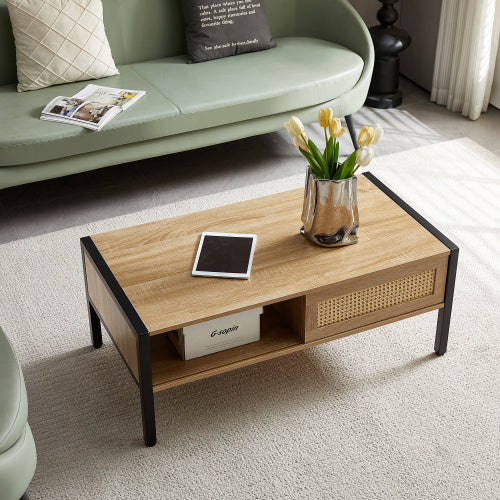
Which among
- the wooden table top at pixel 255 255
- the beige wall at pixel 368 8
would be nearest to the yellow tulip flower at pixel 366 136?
the wooden table top at pixel 255 255

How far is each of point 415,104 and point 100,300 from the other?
2584 millimetres

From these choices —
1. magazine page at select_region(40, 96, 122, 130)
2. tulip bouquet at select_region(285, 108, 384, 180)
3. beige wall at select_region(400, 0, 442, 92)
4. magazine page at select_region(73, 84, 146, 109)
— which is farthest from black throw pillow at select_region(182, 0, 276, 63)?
tulip bouquet at select_region(285, 108, 384, 180)

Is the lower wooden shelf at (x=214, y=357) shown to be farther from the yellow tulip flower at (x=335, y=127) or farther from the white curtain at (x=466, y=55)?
the white curtain at (x=466, y=55)

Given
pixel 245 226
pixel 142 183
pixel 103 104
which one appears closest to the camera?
pixel 245 226

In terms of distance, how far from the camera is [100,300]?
250 cm

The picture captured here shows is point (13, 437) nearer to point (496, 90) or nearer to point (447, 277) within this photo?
point (447, 277)

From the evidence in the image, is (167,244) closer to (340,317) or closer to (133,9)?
(340,317)

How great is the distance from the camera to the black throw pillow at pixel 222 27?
373 cm

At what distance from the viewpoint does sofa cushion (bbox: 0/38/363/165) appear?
3.20 m

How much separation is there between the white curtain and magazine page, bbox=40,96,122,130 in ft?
6.21

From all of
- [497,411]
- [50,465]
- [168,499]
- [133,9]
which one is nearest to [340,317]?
[497,411]

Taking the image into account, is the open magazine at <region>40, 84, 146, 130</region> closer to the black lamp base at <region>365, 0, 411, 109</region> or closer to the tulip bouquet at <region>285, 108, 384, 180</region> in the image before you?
the tulip bouquet at <region>285, 108, 384, 180</region>

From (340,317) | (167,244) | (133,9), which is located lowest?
(340,317)

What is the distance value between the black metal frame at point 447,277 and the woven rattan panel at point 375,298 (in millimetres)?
58
